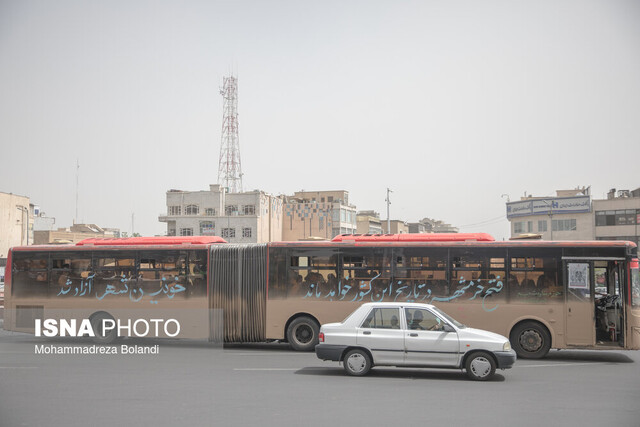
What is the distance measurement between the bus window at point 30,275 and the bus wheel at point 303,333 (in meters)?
7.66

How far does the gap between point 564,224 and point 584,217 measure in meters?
2.79

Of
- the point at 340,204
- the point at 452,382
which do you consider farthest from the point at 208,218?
the point at 452,382

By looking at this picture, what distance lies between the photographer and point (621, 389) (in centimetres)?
1138

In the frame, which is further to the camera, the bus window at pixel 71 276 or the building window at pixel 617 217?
the building window at pixel 617 217

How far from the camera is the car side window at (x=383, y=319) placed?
1248 cm

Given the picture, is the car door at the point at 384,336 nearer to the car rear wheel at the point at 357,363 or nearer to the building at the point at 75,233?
the car rear wheel at the point at 357,363

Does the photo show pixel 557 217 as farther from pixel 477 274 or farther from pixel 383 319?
pixel 383 319

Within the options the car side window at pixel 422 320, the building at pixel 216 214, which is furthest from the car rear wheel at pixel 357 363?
the building at pixel 216 214

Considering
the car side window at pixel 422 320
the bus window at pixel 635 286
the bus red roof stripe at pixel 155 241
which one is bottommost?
the car side window at pixel 422 320

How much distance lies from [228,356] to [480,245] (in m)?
7.33

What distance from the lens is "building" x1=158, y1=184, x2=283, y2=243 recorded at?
318ft

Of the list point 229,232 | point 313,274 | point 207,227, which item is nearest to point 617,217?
point 229,232

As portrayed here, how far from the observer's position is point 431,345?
12195mm

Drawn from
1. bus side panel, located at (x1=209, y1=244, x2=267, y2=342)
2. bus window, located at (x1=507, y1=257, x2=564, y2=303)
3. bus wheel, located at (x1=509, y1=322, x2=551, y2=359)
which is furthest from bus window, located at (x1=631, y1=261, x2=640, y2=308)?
bus side panel, located at (x1=209, y1=244, x2=267, y2=342)
